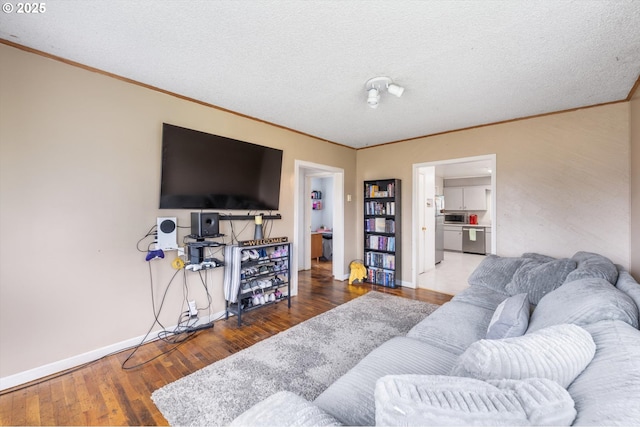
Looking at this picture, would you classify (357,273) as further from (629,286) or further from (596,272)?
(629,286)

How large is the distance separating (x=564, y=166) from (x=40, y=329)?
5.44 m

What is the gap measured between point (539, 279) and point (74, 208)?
4.14m

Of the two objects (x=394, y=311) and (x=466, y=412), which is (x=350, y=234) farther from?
(x=466, y=412)

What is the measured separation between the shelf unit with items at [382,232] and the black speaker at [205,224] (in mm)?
2841

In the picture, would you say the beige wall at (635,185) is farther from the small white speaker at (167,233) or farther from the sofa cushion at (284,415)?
the small white speaker at (167,233)

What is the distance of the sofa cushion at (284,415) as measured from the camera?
0.83m

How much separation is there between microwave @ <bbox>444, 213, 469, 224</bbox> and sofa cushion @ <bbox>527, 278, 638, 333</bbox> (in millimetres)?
7060

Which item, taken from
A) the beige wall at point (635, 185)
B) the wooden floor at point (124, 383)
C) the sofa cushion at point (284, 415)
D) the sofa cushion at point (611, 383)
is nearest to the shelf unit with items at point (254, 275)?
the wooden floor at point (124, 383)

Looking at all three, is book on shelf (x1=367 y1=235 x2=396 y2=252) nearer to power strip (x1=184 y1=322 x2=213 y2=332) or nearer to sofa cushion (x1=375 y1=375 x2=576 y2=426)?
power strip (x1=184 y1=322 x2=213 y2=332)

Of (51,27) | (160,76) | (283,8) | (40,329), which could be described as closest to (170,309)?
(40,329)

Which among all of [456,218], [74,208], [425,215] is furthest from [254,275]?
[456,218]

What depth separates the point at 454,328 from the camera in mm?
1910

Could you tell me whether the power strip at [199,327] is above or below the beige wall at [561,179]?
below

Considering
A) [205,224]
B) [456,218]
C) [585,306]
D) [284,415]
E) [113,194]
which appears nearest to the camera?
[284,415]
